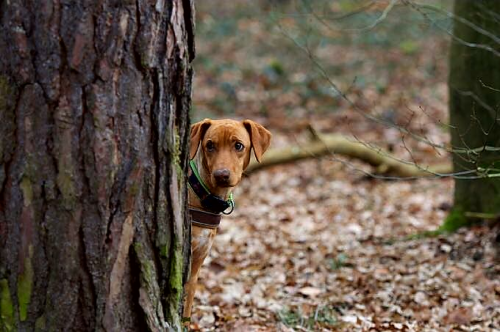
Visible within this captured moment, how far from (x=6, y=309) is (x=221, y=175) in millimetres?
1648

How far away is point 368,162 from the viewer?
10352 millimetres

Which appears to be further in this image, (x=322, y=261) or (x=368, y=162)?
(x=368, y=162)

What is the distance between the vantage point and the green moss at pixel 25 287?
2.96 metres

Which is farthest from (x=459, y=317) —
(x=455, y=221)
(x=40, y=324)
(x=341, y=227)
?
(x=40, y=324)

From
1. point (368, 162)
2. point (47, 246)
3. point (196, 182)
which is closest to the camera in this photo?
point (47, 246)

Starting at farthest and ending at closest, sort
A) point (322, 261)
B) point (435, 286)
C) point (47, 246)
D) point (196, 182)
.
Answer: point (322, 261)
point (435, 286)
point (196, 182)
point (47, 246)

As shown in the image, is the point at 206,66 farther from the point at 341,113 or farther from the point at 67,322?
the point at 67,322

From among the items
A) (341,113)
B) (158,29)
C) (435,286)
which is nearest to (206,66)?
(341,113)

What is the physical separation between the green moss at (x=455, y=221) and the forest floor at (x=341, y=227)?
0.55ft

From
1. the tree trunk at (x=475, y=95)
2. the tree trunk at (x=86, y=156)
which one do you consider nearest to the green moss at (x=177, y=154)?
the tree trunk at (x=86, y=156)

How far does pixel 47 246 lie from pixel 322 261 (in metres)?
4.42

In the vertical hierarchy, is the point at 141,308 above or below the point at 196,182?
below

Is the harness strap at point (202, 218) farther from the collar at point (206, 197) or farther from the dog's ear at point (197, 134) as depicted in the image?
the dog's ear at point (197, 134)

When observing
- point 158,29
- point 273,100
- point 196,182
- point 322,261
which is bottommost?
point 322,261
